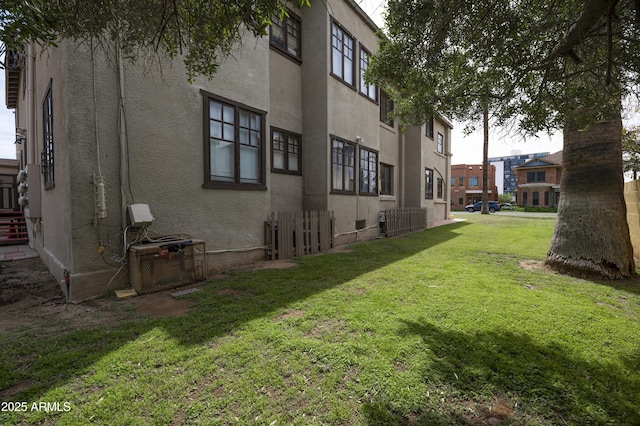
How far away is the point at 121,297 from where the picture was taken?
15.0 feet

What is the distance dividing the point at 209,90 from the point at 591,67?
6589 millimetres

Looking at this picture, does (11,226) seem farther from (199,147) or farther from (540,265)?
(540,265)

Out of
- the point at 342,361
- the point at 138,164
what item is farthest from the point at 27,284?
the point at 342,361

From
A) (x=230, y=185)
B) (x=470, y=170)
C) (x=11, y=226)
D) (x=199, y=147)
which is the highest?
(x=470, y=170)

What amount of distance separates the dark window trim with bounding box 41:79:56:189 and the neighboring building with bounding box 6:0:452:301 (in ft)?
0.13

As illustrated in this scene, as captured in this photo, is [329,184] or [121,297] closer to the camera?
[121,297]

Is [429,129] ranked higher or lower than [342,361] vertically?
higher

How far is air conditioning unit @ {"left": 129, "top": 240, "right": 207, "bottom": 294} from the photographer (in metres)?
4.76

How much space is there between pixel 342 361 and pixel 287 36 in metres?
9.63

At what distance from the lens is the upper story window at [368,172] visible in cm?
1141

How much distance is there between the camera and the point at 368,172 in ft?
38.9

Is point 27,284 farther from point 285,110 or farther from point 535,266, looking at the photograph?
point 535,266

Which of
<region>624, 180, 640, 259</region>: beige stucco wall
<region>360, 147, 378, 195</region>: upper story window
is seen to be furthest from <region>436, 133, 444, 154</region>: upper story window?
<region>624, 180, 640, 259</region>: beige stucco wall

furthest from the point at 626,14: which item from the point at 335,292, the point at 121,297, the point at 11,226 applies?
the point at 11,226
